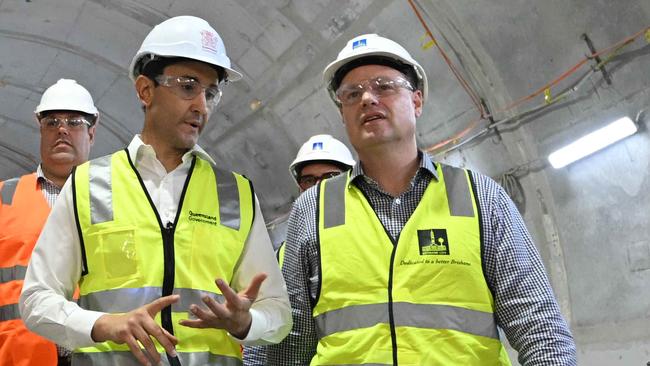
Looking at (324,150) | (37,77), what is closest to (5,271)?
(324,150)

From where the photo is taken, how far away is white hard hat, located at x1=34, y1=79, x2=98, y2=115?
4.26m

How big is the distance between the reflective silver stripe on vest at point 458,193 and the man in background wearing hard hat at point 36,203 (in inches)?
74.6

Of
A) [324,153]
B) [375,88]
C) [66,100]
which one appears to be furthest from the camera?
[324,153]

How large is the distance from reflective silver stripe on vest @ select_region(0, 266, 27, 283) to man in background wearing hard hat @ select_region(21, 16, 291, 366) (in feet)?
3.77

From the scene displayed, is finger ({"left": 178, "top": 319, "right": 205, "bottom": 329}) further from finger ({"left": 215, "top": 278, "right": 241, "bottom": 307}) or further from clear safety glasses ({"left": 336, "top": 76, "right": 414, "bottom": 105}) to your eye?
clear safety glasses ({"left": 336, "top": 76, "right": 414, "bottom": 105})

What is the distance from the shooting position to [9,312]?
10.6 feet

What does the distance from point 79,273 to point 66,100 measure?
2.33 metres

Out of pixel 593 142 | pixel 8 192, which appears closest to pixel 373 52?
pixel 8 192

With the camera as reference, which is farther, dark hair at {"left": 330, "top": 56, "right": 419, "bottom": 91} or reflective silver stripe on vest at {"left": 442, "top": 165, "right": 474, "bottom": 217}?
dark hair at {"left": 330, "top": 56, "right": 419, "bottom": 91}

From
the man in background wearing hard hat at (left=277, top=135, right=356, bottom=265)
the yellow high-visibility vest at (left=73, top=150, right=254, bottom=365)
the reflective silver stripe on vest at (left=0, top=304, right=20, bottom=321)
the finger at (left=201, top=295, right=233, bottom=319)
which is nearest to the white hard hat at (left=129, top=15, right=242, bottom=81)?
the yellow high-visibility vest at (left=73, top=150, right=254, bottom=365)

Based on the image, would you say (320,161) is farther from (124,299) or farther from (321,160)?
(124,299)

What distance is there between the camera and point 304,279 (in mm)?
2529

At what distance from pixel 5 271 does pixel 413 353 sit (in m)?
2.09

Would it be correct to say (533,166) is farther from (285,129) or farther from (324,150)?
(285,129)
